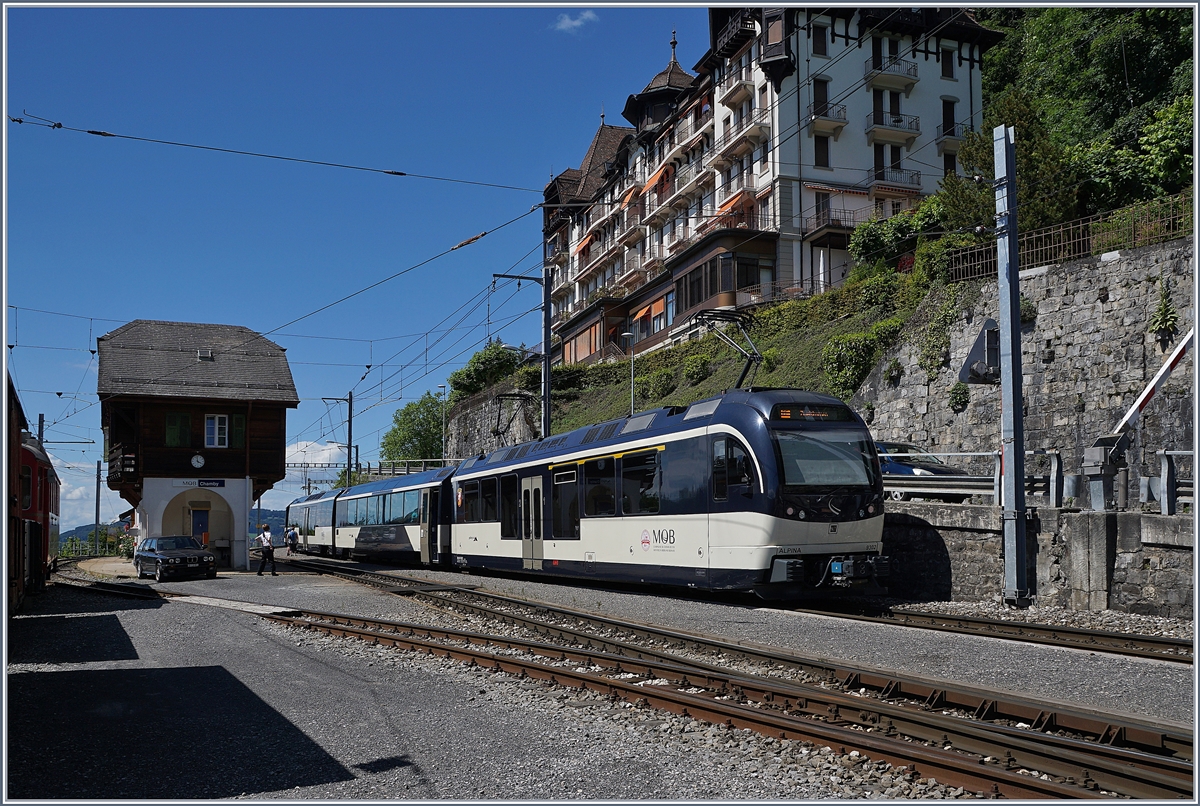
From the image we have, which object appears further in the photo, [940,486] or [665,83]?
[665,83]

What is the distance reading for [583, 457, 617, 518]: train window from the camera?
59.9 ft

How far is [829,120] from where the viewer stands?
44.6 meters

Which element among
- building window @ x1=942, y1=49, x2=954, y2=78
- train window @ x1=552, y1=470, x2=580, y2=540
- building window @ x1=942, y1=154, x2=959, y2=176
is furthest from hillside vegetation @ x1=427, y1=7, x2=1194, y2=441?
train window @ x1=552, y1=470, x2=580, y2=540

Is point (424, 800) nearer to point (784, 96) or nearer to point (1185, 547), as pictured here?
point (1185, 547)

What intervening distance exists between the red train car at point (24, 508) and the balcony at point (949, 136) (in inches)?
1592

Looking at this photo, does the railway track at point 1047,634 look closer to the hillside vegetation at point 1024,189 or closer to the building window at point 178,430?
the hillside vegetation at point 1024,189

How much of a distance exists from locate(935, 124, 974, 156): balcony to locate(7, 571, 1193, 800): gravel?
38.7 meters

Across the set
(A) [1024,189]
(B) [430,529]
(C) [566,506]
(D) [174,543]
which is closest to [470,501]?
(B) [430,529]

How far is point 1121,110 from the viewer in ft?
110

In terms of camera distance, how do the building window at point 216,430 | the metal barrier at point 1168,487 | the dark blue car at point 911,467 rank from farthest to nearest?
the building window at point 216,430 < the dark blue car at point 911,467 < the metal barrier at point 1168,487

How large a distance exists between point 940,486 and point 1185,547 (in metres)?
5.61

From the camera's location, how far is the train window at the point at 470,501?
2498 centimetres

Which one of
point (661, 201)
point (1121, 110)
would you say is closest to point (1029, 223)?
point (1121, 110)

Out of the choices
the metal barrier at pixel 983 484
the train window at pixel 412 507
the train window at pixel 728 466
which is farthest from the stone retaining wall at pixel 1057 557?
the train window at pixel 412 507
